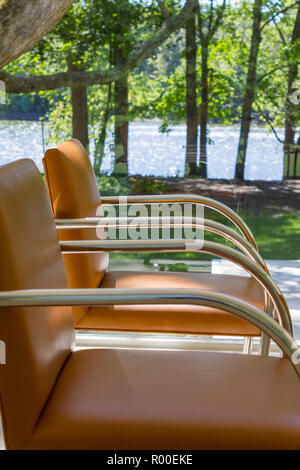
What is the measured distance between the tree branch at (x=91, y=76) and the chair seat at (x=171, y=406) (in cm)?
164

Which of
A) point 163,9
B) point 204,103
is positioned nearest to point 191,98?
point 204,103

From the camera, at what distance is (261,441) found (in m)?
1.00

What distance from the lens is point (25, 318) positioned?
1.02 meters

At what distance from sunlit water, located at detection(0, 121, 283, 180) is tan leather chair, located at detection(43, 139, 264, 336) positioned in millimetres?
740

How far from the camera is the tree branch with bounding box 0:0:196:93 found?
247 cm

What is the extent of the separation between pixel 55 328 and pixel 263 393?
1.45 feet

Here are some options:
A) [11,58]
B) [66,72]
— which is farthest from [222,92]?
[11,58]

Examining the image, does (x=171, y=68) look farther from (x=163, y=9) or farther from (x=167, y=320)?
(x=167, y=320)

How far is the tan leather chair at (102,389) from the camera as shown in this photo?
1004 mm

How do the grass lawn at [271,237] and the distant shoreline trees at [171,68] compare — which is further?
the grass lawn at [271,237]

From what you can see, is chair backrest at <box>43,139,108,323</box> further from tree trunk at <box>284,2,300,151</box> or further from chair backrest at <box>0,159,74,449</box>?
tree trunk at <box>284,2,300,151</box>

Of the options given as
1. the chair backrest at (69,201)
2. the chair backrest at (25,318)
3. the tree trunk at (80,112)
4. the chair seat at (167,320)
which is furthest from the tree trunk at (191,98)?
the chair backrest at (25,318)

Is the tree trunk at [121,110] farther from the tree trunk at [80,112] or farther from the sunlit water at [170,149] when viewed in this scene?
the tree trunk at [80,112]
